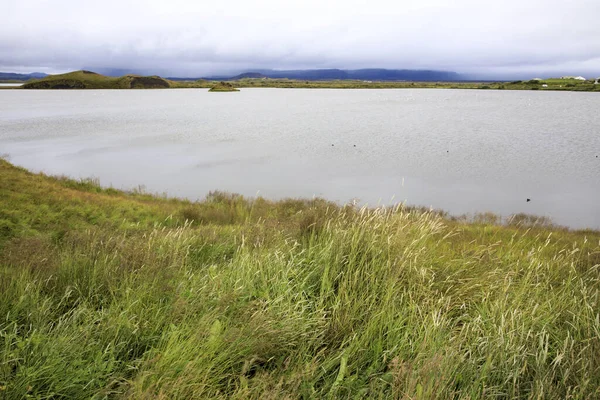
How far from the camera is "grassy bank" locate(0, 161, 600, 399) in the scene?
11.3 feet

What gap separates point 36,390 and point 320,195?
56.3 ft

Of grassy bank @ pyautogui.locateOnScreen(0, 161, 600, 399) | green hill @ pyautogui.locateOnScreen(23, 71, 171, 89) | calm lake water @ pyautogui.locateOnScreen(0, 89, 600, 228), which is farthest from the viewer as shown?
green hill @ pyautogui.locateOnScreen(23, 71, 171, 89)

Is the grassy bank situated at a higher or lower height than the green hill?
lower

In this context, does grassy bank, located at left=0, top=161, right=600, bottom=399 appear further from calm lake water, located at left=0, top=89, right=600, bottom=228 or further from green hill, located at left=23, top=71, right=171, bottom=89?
green hill, located at left=23, top=71, right=171, bottom=89

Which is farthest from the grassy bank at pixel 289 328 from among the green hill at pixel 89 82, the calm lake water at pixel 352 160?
the green hill at pixel 89 82

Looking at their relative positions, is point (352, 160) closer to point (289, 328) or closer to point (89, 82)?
point (289, 328)

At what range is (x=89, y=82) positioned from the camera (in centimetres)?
18675

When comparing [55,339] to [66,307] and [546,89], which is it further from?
[546,89]

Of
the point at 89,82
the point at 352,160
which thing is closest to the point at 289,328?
the point at 352,160

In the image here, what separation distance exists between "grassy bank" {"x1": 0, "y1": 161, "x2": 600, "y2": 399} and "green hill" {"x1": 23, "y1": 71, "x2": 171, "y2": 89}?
206 m

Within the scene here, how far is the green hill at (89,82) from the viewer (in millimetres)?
184500

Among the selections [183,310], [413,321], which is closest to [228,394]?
[183,310]

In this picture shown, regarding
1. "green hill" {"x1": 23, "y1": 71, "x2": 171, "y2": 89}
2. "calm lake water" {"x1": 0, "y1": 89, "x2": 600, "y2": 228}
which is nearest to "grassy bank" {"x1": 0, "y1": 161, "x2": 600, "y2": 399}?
"calm lake water" {"x1": 0, "y1": 89, "x2": 600, "y2": 228}

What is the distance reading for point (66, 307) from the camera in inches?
190
